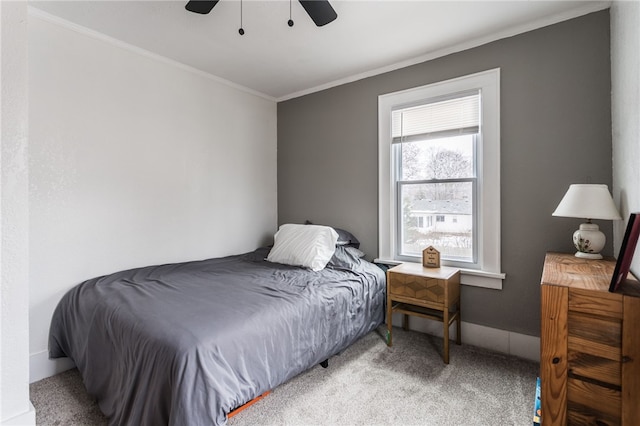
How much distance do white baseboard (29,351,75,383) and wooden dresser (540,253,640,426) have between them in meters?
3.06

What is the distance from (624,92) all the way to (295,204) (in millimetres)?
3066

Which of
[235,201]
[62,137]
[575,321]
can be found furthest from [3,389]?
[235,201]

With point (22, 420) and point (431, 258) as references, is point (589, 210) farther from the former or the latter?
point (22, 420)

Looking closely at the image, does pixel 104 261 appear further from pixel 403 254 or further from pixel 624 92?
pixel 624 92

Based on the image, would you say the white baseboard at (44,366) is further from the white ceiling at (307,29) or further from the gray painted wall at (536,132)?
the gray painted wall at (536,132)

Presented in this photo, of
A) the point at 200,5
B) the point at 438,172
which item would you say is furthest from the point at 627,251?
the point at 200,5

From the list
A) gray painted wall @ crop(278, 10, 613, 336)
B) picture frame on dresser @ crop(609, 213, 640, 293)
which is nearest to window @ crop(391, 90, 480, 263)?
gray painted wall @ crop(278, 10, 613, 336)

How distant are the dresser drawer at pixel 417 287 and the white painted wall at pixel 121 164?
1.93m

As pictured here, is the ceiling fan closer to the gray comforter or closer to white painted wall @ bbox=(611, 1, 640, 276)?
white painted wall @ bbox=(611, 1, 640, 276)

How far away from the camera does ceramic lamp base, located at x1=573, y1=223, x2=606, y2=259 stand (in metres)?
1.92

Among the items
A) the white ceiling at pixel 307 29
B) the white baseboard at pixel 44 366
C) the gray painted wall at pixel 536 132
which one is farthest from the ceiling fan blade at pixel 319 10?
the white baseboard at pixel 44 366

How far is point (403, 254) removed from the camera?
10.3ft

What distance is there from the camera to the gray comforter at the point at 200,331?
1369 mm

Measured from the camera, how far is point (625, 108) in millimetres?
1721
